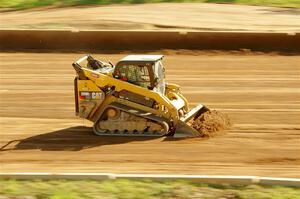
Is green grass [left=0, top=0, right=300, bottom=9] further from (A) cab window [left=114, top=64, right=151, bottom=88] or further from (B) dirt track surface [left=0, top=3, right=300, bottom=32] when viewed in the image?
(A) cab window [left=114, top=64, right=151, bottom=88]

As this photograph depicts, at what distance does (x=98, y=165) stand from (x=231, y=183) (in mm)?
2379

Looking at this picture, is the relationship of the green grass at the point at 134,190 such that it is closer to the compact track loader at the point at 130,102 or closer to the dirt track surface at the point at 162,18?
the compact track loader at the point at 130,102

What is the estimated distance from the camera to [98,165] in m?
11.3

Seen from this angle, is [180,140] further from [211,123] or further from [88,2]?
[88,2]

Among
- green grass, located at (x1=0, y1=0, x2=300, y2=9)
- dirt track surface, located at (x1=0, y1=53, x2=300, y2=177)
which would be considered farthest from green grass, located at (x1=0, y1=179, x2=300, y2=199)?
green grass, located at (x1=0, y1=0, x2=300, y2=9)

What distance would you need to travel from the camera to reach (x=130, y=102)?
12.5 meters

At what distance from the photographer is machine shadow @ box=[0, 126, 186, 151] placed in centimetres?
1234

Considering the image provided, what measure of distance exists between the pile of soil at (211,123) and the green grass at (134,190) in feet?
9.33

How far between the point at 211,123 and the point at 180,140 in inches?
30.9

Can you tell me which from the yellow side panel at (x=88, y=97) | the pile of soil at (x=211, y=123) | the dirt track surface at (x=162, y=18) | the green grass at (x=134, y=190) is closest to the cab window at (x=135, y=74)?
the yellow side panel at (x=88, y=97)

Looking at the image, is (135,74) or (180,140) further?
(135,74)

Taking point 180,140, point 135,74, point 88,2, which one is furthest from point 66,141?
point 88,2

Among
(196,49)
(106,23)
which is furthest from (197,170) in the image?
(106,23)

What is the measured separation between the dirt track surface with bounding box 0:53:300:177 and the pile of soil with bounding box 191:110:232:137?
180mm
